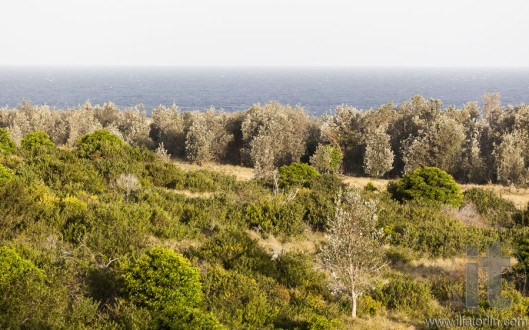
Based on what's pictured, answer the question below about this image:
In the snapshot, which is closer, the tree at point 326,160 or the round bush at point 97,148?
the round bush at point 97,148

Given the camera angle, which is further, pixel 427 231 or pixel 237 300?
pixel 427 231

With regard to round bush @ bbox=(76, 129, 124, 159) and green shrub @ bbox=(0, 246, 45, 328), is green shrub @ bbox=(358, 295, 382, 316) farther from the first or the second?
round bush @ bbox=(76, 129, 124, 159)

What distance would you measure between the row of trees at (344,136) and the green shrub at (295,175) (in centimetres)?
167

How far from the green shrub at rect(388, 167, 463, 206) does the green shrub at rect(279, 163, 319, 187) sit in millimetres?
8250

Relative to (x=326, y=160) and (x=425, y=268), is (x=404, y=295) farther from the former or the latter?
(x=326, y=160)

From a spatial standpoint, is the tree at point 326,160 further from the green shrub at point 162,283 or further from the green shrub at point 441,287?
the green shrub at point 162,283

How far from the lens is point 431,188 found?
28453 millimetres

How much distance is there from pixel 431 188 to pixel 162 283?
2452 cm

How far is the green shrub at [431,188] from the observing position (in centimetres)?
2819

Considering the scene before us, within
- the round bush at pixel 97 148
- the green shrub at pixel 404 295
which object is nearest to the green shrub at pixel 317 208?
the green shrub at pixel 404 295

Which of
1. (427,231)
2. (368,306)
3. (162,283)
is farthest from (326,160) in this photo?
(162,283)

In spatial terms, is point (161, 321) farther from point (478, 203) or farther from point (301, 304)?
point (478, 203)

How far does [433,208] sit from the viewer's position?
998 inches

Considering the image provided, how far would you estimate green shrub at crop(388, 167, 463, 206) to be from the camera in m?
28.2
